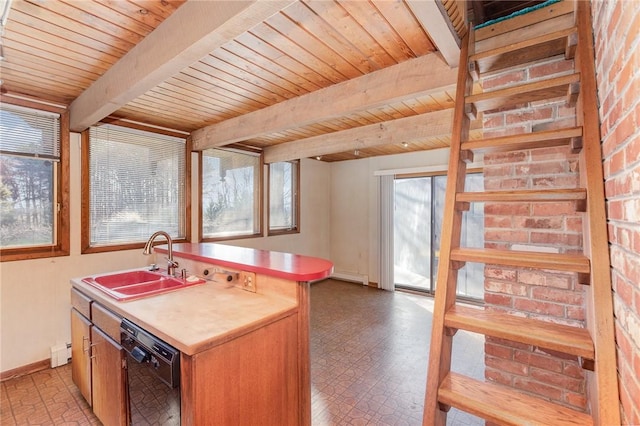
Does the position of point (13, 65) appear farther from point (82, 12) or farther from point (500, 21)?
point (500, 21)

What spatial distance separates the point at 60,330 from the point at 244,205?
8.37 feet

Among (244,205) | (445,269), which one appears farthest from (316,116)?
(244,205)

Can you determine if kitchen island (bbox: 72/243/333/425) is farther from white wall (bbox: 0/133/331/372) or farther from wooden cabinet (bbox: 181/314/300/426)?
white wall (bbox: 0/133/331/372)

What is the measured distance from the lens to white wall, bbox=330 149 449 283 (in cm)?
561

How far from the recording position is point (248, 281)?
6.44ft

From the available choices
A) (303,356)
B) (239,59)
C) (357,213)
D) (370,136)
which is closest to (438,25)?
(239,59)

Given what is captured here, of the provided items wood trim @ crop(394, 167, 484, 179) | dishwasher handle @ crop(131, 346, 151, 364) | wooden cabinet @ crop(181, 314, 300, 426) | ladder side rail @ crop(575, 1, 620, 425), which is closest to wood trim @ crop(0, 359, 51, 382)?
dishwasher handle @ crop(131, 346, 151, 364)

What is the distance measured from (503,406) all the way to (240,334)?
3.60ft

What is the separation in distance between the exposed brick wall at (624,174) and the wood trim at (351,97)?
3.13ft

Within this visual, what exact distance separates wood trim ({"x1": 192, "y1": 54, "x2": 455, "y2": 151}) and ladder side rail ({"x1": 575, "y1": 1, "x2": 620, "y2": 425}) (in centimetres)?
76

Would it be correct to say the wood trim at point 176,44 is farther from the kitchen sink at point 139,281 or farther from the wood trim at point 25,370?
the wood trim at point 25,370

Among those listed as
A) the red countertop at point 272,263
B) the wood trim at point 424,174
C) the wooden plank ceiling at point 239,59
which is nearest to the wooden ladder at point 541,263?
the wooden plank ceiling at point 239,59

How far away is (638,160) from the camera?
752 mm

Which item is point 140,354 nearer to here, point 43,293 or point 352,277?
point 43,293
